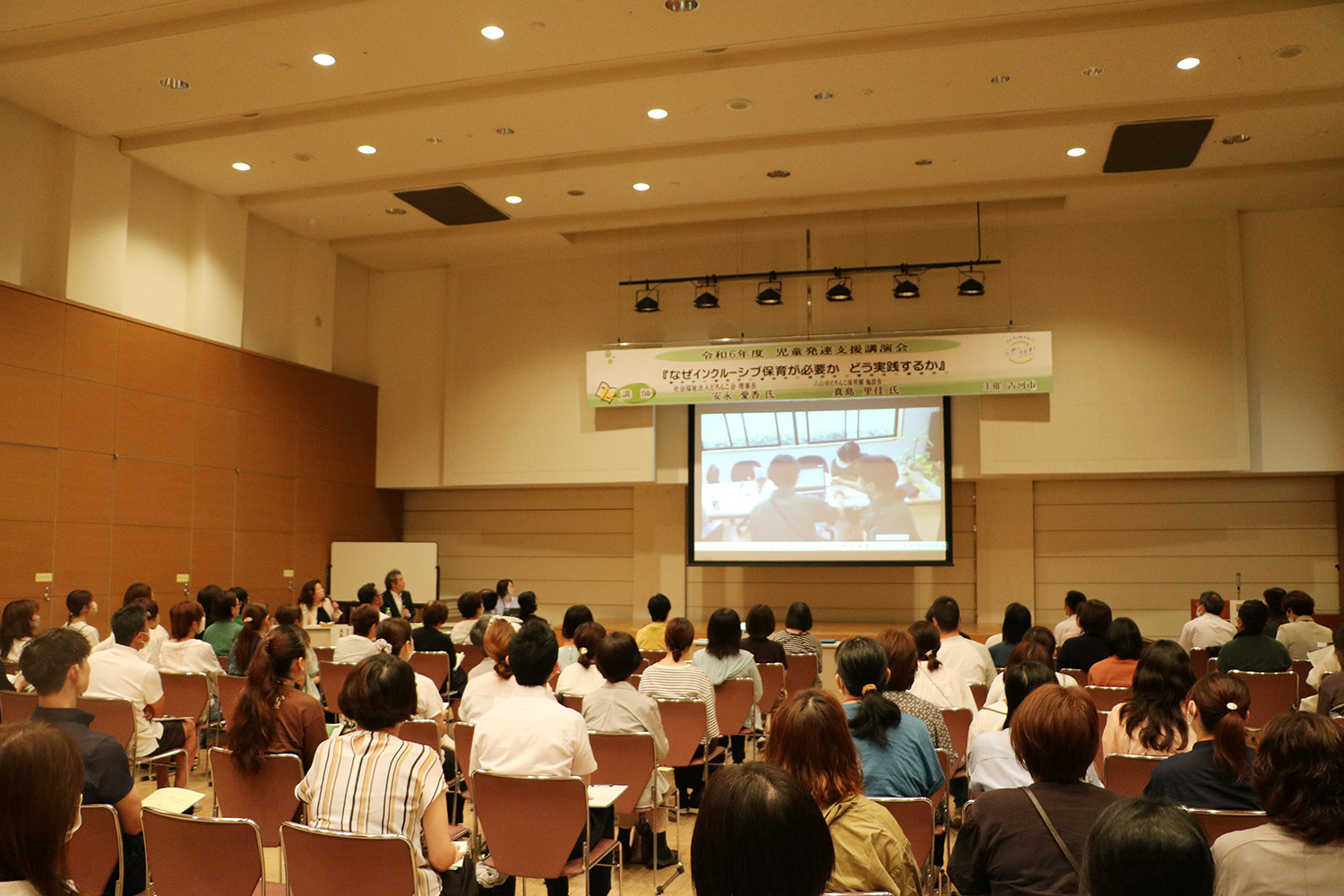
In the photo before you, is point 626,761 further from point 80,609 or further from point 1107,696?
point 80,609

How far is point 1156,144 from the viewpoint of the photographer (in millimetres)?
9641

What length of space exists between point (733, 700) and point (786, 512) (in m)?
6.33

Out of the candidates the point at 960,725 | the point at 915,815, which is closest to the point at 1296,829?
the point at 915,815

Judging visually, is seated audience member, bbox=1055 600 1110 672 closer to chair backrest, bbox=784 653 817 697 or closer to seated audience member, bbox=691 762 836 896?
chair backrest, bbox=784 653 817 697

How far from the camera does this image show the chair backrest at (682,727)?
5.07 meters

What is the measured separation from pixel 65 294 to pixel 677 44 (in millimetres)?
6207

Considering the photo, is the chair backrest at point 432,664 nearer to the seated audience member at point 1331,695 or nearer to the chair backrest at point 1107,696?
the chair backrest at point 1107,696

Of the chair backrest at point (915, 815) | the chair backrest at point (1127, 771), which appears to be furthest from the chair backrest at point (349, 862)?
the chair backrest at point (1127, 771)

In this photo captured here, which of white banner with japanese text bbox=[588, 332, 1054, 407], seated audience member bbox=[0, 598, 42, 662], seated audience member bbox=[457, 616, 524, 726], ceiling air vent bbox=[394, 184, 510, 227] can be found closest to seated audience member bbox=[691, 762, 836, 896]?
seated audience member bbox=[457, 616, 524, 726]

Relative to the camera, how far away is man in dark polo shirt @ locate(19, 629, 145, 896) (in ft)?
9.45

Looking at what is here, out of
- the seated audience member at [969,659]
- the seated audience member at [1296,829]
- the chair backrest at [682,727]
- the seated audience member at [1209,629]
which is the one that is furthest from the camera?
the seated audience member at [1209,629]

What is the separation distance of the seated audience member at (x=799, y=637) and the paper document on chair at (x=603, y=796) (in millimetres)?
3889

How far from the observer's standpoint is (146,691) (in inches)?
198

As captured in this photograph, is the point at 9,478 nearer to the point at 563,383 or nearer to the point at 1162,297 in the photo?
the point at 563,383
